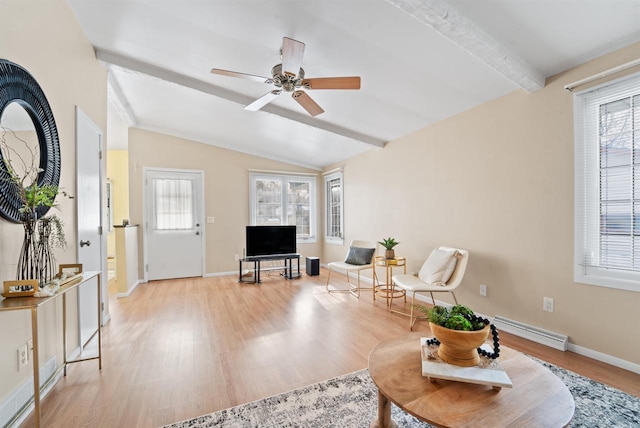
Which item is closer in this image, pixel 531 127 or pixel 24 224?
pixel 24 224

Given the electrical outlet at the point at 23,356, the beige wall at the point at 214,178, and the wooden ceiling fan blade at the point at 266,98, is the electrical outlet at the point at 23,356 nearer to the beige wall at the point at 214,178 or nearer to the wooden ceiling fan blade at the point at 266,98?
the wooden ceiling fan blade at the point at 266,98

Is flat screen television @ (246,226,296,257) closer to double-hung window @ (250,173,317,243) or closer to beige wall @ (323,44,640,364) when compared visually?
double-hung window @ (250,173,317,243)

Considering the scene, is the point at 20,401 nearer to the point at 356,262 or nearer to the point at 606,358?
the point at 356,262

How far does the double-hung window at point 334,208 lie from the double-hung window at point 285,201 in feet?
1.08

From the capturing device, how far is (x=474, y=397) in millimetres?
1078

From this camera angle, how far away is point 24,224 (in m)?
1.58

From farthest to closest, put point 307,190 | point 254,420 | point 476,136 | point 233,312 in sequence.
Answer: point 307,190, point 233,312, point 476,136, point 254,420

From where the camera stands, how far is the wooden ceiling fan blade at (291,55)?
6.35 ft

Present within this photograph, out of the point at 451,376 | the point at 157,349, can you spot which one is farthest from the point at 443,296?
the point at 157,349

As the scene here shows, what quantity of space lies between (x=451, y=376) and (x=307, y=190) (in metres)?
5.47

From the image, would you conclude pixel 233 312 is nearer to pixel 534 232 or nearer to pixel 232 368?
pixel 232 368

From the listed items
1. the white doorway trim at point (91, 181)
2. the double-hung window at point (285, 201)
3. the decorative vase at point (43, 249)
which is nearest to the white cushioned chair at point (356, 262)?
the double-hung window at point (285, 201)

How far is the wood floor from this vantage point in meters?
1.72

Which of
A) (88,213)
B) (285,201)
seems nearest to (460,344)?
(88,213)
